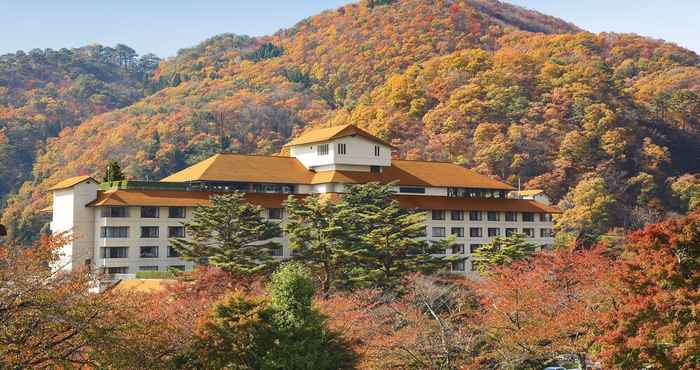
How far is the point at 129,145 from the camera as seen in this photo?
12875 centimetres

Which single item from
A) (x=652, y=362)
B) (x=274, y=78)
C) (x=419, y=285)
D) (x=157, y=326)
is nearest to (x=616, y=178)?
(x=419, y=285)

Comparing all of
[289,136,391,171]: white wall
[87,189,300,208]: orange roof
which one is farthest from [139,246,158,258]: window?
[289,136,391,171]: white wall

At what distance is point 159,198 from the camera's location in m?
57.1

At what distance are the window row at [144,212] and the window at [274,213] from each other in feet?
18.3

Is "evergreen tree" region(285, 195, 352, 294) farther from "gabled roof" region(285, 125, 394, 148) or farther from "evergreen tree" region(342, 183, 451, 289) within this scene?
"gabled roof" region(285, 125, 394, 148)

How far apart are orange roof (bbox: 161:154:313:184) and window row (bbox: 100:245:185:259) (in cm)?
547

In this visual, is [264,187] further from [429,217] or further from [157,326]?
[157,326]

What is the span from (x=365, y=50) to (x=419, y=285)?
12525 centimetres

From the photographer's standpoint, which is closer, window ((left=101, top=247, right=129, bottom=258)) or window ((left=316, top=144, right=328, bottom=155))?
window ((left=101, top=247, right=129, bottom=258))

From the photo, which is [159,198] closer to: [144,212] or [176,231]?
[144,212]

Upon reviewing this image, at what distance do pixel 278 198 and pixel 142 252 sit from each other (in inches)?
386

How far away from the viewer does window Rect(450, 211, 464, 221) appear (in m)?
64.4

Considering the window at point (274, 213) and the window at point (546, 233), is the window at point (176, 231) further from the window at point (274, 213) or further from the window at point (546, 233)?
the window at point (546, 233)

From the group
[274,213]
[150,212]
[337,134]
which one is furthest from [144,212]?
[337,134]
